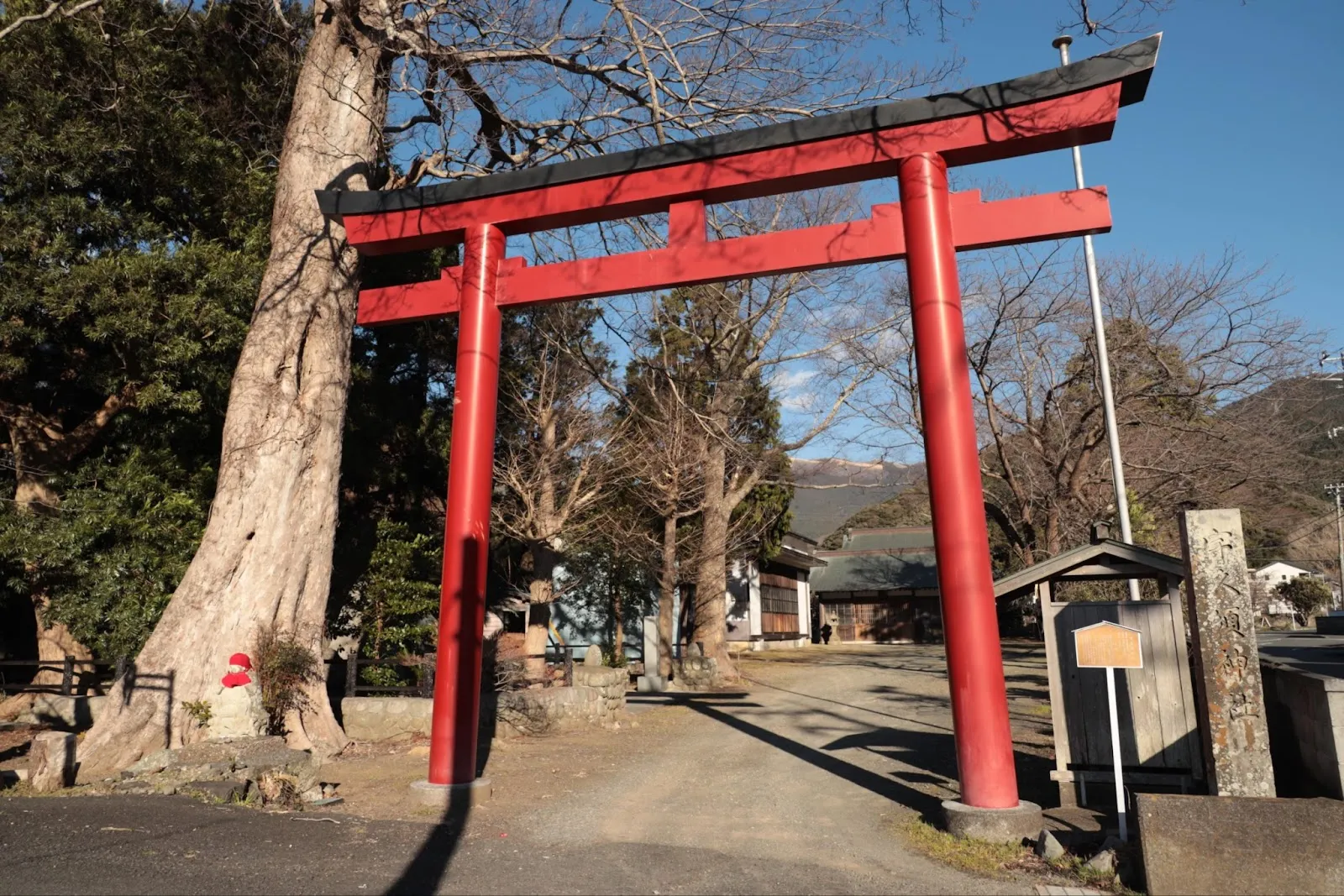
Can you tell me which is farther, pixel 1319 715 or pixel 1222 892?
pixel 1319 715

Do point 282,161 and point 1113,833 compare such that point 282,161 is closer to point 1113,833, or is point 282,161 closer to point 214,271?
point 214,271

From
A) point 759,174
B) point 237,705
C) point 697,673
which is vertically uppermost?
point 759,174

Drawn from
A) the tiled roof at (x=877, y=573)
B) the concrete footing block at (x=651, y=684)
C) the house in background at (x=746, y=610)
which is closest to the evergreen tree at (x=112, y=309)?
the house in background at (x=746, y=610)

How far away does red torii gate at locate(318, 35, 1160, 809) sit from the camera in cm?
657

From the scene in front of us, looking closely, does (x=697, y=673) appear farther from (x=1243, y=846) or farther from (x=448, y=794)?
(x=1243, y=846)

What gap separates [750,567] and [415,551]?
17.5 metres

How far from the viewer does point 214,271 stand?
36.7 ft

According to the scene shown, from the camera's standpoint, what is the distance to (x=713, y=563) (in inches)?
744

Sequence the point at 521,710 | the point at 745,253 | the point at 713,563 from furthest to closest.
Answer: the point at 713,563, the point at 521,710, the point at 745,253

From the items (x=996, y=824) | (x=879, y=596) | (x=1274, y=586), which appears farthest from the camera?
(x=1274, y=586)

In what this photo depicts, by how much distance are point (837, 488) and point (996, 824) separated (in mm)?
12666

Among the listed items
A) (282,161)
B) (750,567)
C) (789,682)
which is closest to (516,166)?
(282,161)

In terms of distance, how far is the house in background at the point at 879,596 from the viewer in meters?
35.9

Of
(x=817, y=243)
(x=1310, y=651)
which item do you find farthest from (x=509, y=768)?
(x=1310, y=651)
